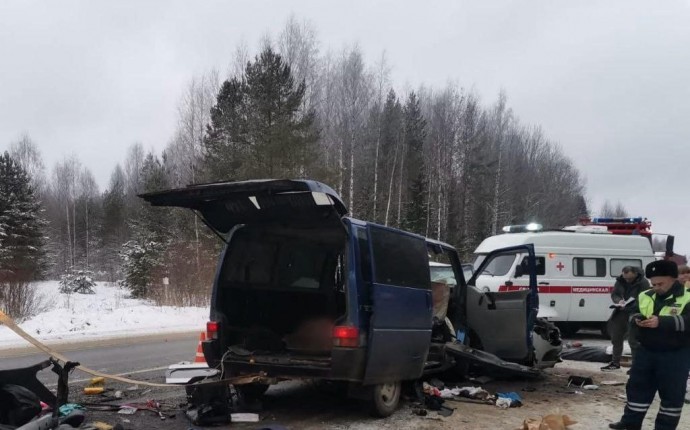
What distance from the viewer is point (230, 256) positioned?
6.35 metres

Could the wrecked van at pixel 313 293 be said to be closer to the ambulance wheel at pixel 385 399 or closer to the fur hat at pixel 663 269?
the ambulance wheel at pixel 385 399

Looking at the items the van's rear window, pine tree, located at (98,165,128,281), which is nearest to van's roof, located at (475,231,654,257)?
the van's rear window

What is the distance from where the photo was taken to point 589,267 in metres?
14.5

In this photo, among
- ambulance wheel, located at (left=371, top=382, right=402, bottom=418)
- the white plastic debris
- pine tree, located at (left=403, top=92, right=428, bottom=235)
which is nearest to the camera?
ambulance wheel, located at (left=371, top=382, right=402, bottom=418)

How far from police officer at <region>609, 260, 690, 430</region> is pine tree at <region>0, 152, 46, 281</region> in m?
35.9

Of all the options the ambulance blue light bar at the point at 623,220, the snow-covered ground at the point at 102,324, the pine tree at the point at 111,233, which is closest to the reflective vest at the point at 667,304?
the snow-covered ground at the point at 102,324

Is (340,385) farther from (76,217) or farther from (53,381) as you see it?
(76,217)

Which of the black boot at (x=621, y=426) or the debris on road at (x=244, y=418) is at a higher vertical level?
the debris on road at (x=244, y=418)

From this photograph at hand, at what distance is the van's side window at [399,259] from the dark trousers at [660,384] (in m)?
2.31

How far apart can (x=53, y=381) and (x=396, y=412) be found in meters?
4.69

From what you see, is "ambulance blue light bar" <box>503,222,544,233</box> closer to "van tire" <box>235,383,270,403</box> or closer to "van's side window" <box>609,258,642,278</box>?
"van's side window" <box>609,258,642,278</box>

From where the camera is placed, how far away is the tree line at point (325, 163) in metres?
27.2

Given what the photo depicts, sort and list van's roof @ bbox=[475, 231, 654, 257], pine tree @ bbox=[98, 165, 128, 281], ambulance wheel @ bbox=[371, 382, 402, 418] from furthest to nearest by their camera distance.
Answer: pine tree @ bbox=[98, 165, 128, 281]
van's roof @ bbox=[475, 231, 654, 257]
ambulance wheel @ bbox=[371, 382, 402, 418]

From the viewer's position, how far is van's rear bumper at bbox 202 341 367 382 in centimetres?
545
